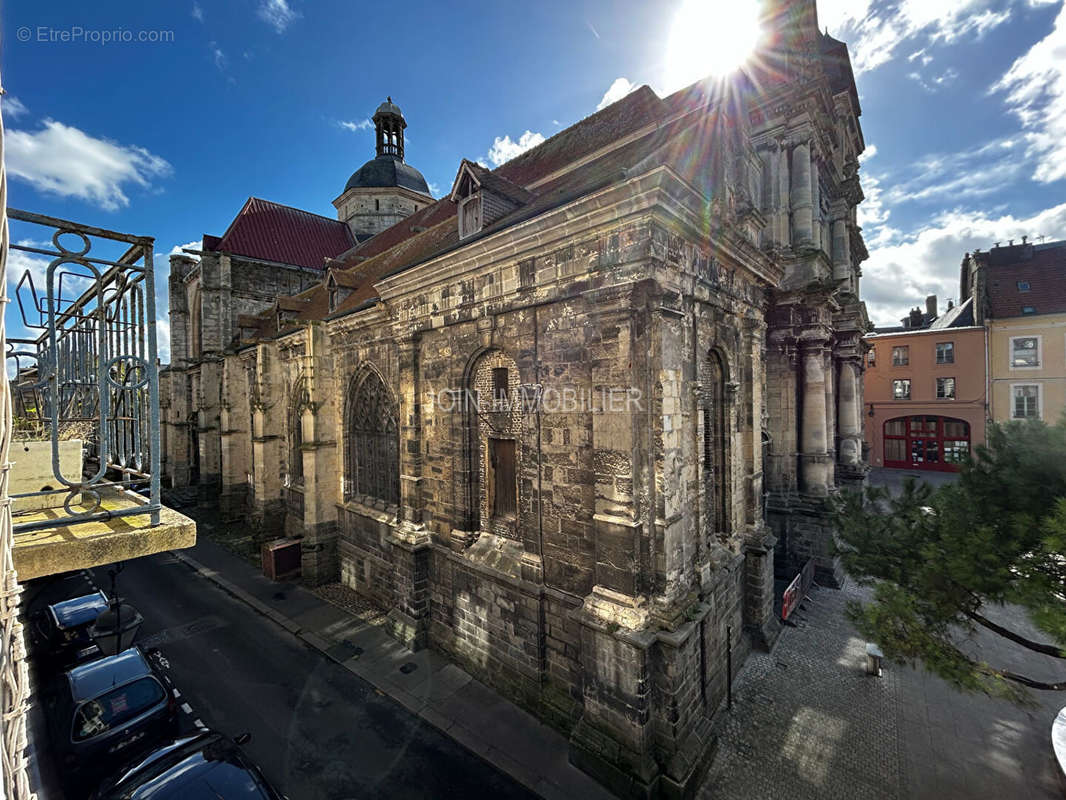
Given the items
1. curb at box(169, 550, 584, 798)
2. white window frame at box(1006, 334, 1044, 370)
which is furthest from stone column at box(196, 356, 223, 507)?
white window frame at box(1006, 334, 1044, 370)

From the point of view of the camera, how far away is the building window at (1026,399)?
82.2 ft

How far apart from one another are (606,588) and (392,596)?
7.68m

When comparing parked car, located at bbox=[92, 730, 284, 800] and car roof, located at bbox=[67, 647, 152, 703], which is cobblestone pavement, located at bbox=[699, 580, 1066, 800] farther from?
car roof, located at bbox=[67, 647, 152, 703]

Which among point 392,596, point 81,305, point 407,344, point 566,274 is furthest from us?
point 392,596

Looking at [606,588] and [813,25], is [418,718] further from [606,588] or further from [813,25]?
[813,25]

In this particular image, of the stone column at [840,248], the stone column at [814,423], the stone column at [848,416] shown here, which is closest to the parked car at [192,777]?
the stone column at [814,423]

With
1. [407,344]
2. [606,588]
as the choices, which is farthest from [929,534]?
[407,344]

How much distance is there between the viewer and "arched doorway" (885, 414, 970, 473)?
28.5 meters

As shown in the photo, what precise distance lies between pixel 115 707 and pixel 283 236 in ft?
80.7

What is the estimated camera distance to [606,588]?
6746 mm

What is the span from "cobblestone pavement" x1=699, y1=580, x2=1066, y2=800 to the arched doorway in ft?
80.9

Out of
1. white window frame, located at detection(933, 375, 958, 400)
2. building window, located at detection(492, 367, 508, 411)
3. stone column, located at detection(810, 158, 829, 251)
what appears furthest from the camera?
white window frame, located at detection(933, 375, 958, 400)

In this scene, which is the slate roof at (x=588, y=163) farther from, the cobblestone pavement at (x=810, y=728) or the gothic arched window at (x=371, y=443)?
the cobblestone pavement at (x=810, y=728)

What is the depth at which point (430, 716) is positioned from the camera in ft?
27.2
